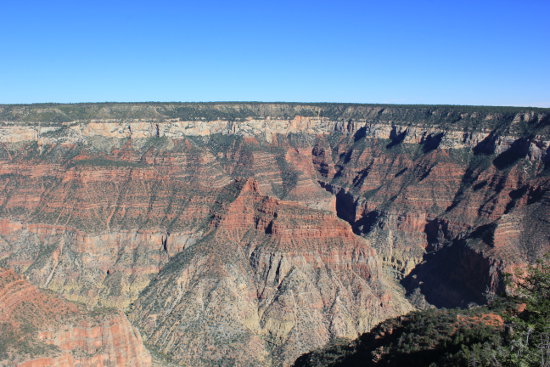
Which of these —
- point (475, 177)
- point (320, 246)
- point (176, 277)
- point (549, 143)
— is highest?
point (549, 143)

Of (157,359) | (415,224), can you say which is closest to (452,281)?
(415,224)

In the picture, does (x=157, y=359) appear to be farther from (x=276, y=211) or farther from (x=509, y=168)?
(x=509, y=168)

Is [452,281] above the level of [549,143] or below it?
below

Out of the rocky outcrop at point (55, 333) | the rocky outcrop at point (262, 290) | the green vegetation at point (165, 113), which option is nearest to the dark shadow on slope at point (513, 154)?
the green vegetation at point (165, 113)

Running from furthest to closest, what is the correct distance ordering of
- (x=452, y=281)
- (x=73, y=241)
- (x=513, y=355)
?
1. (x=452, y=281)
2. (x=73, y=241)
3. (x=513, y=355)

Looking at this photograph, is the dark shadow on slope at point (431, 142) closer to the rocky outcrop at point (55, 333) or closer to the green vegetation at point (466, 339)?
the green vegetation at point (466, 339)

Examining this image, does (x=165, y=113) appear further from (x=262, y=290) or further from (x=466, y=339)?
(x=466, y=339)

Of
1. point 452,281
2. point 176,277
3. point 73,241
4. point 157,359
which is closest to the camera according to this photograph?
point 157,359
